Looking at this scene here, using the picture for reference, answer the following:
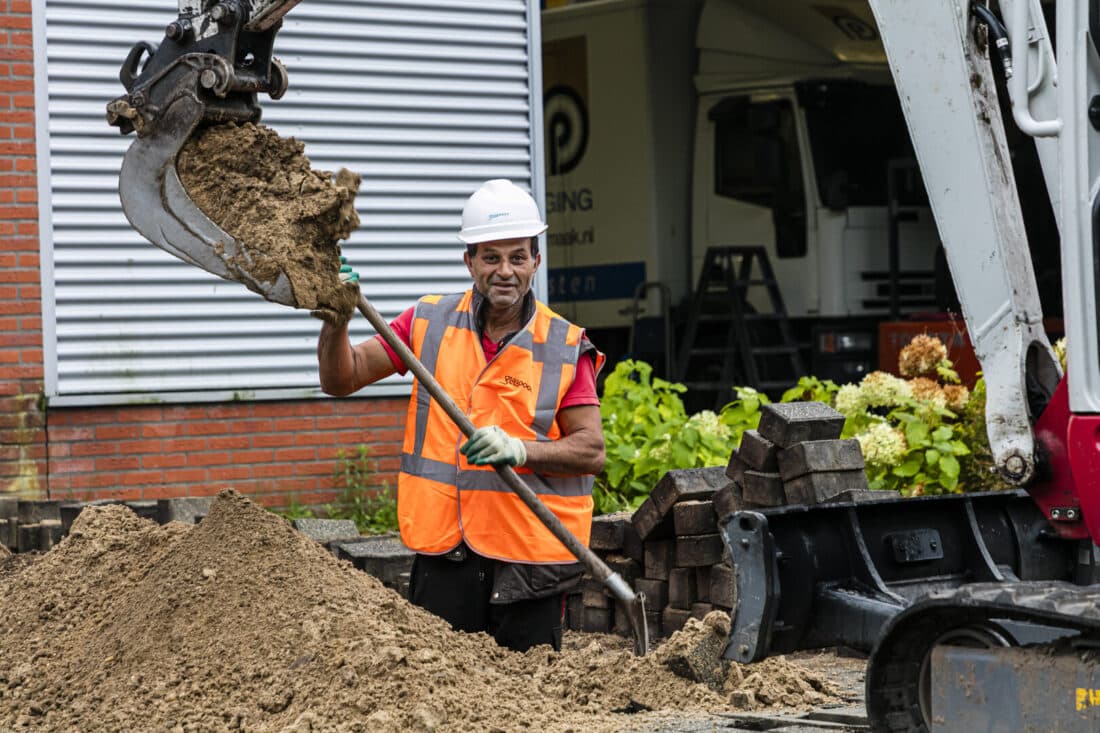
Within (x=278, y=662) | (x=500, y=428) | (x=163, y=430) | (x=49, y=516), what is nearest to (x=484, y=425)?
(x=500, y=428)

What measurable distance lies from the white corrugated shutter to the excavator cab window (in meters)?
4.49

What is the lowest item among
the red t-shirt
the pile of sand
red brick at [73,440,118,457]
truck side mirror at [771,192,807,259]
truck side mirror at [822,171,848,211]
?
the pile of sand

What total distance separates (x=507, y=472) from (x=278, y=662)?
850mm

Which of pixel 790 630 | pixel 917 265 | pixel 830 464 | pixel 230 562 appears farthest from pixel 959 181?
pixel 917 265

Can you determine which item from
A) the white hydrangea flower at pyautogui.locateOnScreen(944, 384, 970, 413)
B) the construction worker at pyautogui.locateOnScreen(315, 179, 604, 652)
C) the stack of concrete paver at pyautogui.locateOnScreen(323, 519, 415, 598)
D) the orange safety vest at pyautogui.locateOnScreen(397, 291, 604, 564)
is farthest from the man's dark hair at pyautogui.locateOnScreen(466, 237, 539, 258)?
the white hydrangea flower at pyautogui.locateOnScreen(944, 384, 970, 413)

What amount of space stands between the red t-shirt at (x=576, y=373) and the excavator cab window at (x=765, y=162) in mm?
8782

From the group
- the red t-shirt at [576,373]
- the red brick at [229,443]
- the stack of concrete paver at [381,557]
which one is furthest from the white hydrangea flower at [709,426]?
the red t-shirt at [576,373]

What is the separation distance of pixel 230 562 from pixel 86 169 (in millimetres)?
3978

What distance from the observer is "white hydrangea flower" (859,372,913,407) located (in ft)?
24.2

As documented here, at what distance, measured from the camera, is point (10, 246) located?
26.1ft

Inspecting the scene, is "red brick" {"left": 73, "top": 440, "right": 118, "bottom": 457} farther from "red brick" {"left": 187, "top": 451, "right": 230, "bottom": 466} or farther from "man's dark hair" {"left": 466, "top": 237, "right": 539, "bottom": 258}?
"man's dark hair" {"left": 466, "top": 237, "right": 539, "bottom": 258}

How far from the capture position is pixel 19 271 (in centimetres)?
797

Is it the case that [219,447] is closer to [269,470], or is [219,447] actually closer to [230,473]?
[230,473]

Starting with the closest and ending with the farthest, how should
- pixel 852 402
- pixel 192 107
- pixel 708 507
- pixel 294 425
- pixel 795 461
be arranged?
1. pixel 192 107
2. pixel 795 461
3. pixel 708 507
4. pixel 852 402
5. pixel 294 425
